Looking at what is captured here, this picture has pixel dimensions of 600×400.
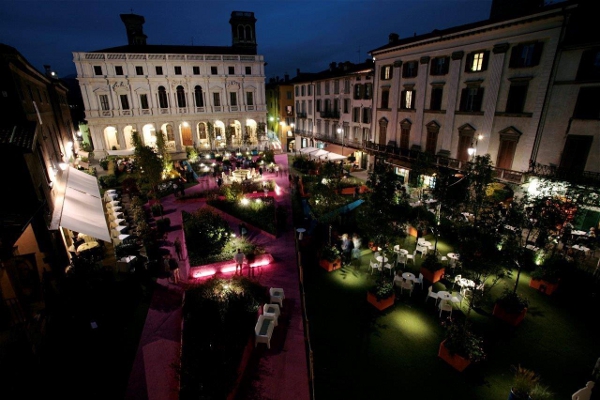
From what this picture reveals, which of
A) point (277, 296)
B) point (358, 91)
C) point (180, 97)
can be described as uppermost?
point (358, 91)

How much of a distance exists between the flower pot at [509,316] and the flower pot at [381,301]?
3575 mm

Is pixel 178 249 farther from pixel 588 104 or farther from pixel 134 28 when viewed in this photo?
pixel 134 28

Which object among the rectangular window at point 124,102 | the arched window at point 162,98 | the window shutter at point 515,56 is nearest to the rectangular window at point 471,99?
the window shutter at point 515,56

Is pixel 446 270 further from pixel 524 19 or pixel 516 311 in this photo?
pixel 524 19

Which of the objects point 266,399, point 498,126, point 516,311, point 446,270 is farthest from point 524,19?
point 266,399

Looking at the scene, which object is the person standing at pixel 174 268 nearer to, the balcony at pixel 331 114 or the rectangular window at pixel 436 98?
the rectangular window at pixel 436 98

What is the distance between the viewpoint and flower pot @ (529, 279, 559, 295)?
12.0 meters

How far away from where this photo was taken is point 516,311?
10.5m

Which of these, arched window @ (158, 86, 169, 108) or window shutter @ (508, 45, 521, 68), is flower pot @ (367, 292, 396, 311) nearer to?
window shutter @ (508, 45, 521, 68)

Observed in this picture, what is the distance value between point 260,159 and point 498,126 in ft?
73.9

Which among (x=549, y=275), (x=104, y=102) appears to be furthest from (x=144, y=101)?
(x=549, y=275)

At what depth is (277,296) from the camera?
11.3 meters

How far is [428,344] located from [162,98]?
40853mm

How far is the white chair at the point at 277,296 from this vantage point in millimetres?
11195
